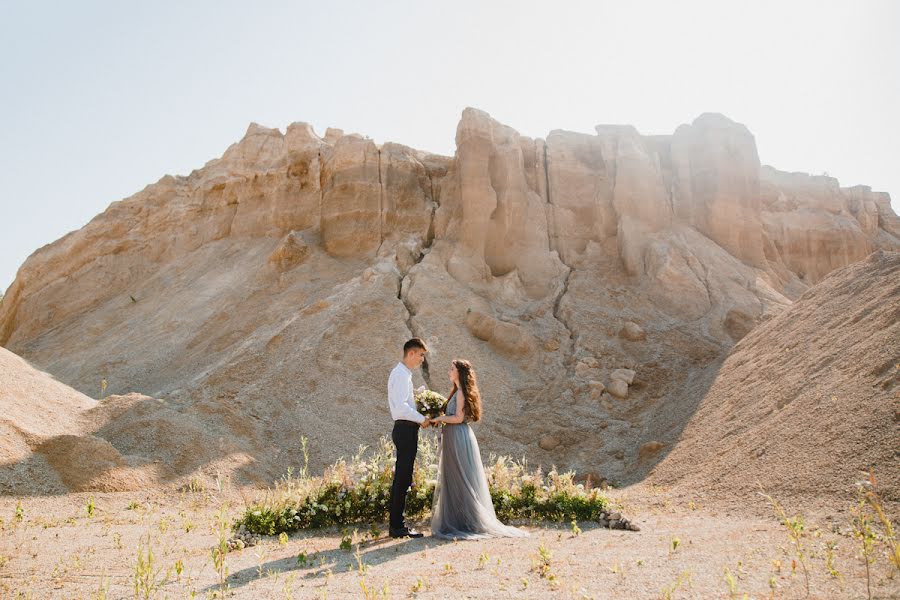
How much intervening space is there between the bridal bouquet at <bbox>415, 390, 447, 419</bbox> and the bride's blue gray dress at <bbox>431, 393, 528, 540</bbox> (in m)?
0.17

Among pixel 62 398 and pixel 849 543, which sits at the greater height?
pixel 62 398

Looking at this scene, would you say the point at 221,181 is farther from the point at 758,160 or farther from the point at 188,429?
the point at 758,160

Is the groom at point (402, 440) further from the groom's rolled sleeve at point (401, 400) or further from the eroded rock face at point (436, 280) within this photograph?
the eroded rock face at point (436, 280)

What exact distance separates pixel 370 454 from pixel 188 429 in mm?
3438

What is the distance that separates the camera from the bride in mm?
6887

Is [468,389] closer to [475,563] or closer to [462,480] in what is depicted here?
[462,480]

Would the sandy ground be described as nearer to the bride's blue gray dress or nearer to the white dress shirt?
the bride's blue gray dress

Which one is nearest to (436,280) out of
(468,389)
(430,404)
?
(430,404)

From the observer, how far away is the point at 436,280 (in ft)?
61.5

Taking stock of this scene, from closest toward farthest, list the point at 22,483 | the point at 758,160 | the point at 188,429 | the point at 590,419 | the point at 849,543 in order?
the point at 849,543 < the point at 22,483 < the point at 188,429 < the point at 590,419 < the point at 758,160

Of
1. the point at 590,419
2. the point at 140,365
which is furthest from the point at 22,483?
the point at 590,419

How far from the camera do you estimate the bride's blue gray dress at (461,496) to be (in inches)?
270

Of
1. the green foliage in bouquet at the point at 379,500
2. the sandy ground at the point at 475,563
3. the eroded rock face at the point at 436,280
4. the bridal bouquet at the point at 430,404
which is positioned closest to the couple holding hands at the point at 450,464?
the bridal bouquet at the point at 430,404

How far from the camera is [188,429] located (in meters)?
12.2
